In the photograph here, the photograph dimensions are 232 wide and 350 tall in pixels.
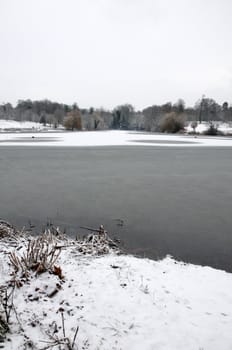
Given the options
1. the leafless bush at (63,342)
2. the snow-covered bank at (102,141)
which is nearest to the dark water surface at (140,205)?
the leafless bush at (63,342)

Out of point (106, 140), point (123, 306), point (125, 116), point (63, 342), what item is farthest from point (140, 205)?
point (125, 116)

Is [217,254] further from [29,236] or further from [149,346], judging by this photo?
[29,236]

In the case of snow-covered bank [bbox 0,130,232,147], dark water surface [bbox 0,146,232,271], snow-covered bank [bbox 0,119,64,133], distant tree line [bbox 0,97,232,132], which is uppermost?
distant tree line [bbox 0,97,232,132]

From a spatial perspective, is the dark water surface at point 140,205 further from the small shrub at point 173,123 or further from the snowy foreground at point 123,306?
the small shrub at point 173,123

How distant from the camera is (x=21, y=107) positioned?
115250 millimetres

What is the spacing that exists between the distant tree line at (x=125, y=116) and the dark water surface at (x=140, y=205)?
54396mm

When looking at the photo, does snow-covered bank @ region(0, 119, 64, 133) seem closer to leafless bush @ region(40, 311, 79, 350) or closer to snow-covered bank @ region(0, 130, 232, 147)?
snow-covered bank @ region(0, 130, 232, 147)

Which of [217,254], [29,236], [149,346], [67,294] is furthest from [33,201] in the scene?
[149,346]

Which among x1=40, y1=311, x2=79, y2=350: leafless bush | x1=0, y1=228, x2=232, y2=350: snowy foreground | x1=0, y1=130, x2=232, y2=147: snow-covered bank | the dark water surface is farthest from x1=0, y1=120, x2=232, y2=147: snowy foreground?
x1=40, y1=311, x2=79, y2=350: leafless bush

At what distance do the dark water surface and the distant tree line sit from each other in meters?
54.4

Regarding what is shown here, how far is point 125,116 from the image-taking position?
106750 mm

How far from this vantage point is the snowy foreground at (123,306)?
8.57 ft

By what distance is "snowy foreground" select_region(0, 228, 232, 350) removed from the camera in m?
2.61

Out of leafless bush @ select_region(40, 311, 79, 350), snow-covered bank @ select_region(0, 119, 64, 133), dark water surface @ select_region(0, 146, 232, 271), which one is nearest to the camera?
leafless bush @ select_region(40, 311, 79, 350)
